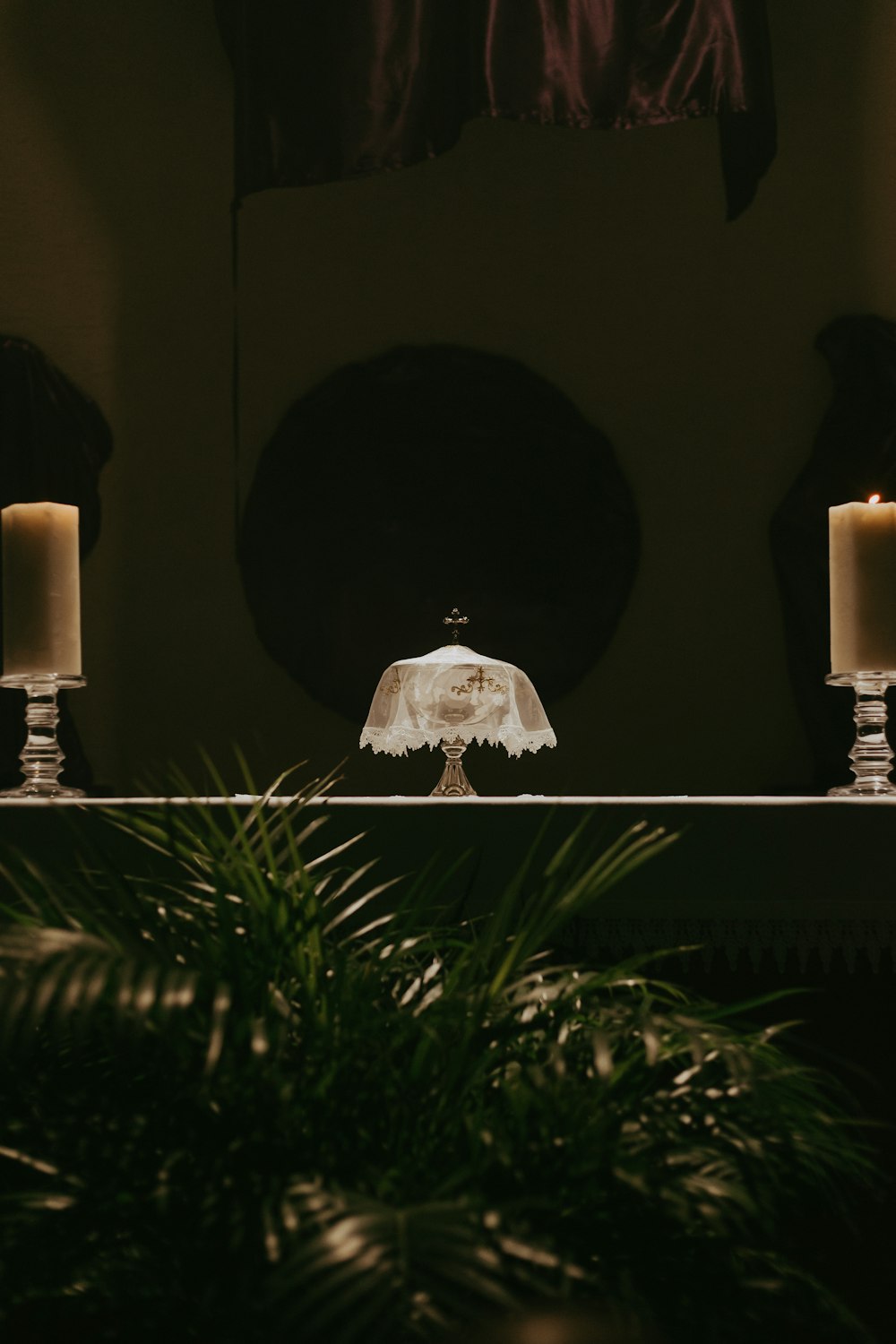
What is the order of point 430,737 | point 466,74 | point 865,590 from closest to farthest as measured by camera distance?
1. point 865,590
2. point 430,737
3. point 466,74

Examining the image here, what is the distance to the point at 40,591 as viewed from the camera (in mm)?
1784

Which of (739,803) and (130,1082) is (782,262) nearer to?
(739,803)

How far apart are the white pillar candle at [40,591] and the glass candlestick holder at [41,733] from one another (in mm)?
13

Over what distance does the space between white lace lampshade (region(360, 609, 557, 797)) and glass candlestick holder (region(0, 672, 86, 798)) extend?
0.58m

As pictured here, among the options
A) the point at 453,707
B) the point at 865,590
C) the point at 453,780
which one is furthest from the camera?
the point at 453,707

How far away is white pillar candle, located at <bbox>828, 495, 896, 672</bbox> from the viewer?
1.76 meters

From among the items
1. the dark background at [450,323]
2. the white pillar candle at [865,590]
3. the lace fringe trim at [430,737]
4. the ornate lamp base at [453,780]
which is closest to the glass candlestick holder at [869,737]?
the white pillar candle at [865,590]

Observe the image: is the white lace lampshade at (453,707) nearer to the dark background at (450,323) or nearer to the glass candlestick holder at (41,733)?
the glass candlestick holder at (41,733)

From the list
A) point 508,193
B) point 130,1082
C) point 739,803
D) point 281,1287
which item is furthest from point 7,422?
point 281,1287

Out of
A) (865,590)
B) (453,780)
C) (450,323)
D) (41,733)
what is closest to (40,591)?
(41,733)

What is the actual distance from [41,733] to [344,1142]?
3.36ft

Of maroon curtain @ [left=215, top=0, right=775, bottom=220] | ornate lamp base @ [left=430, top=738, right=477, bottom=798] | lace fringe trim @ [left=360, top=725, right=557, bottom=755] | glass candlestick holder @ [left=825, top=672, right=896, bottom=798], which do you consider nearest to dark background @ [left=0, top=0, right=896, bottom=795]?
maroon curtain @ [left=215, top=0, right=775, bottom=220]

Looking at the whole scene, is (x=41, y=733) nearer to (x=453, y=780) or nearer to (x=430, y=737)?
(x=453, y=780)

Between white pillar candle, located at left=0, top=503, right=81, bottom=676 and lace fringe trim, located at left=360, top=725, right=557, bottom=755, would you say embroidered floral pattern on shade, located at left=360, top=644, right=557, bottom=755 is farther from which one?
white pillar candle, located at left=0, top=503, right=81, bottom=676
